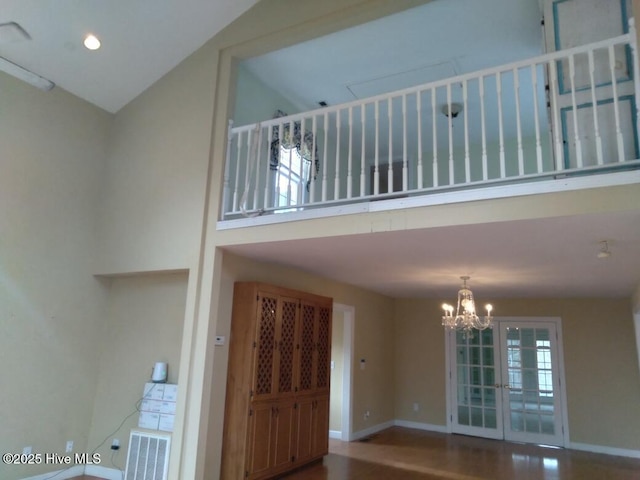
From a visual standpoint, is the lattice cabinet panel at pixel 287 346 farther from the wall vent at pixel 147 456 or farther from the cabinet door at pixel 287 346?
the wall vent at pixel 147 456

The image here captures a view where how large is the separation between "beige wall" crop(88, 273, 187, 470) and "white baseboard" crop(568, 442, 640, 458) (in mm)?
6053

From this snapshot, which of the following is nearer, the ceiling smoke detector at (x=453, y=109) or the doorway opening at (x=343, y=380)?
the ceiling smoke detector at (x=453, y=109)

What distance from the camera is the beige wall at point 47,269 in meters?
4.50

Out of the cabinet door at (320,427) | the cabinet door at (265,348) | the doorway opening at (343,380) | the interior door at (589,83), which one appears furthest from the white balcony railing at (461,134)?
the cabinet door at (320,427)

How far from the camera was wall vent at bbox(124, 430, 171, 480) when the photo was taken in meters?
4.34

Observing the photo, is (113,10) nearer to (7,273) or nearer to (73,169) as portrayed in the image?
(73,169)

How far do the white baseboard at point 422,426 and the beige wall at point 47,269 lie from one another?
525 cm

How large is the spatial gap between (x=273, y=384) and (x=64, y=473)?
7.94 ft

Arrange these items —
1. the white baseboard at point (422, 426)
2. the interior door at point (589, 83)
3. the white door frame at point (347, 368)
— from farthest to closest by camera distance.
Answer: the white baseboard at point (422, 426) < the white door frame at point (347, 368) < the interior door at point (589, 83)

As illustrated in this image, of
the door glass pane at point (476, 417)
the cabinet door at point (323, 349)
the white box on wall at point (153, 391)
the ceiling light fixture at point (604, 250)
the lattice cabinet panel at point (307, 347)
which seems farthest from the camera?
the door glass pane at point (476, 417)

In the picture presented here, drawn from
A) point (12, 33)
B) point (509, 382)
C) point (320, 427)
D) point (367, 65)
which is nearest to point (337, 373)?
point (320, 427)

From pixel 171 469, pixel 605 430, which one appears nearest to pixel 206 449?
pixel 171 469

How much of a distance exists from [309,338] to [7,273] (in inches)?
126

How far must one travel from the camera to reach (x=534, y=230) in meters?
3.32
